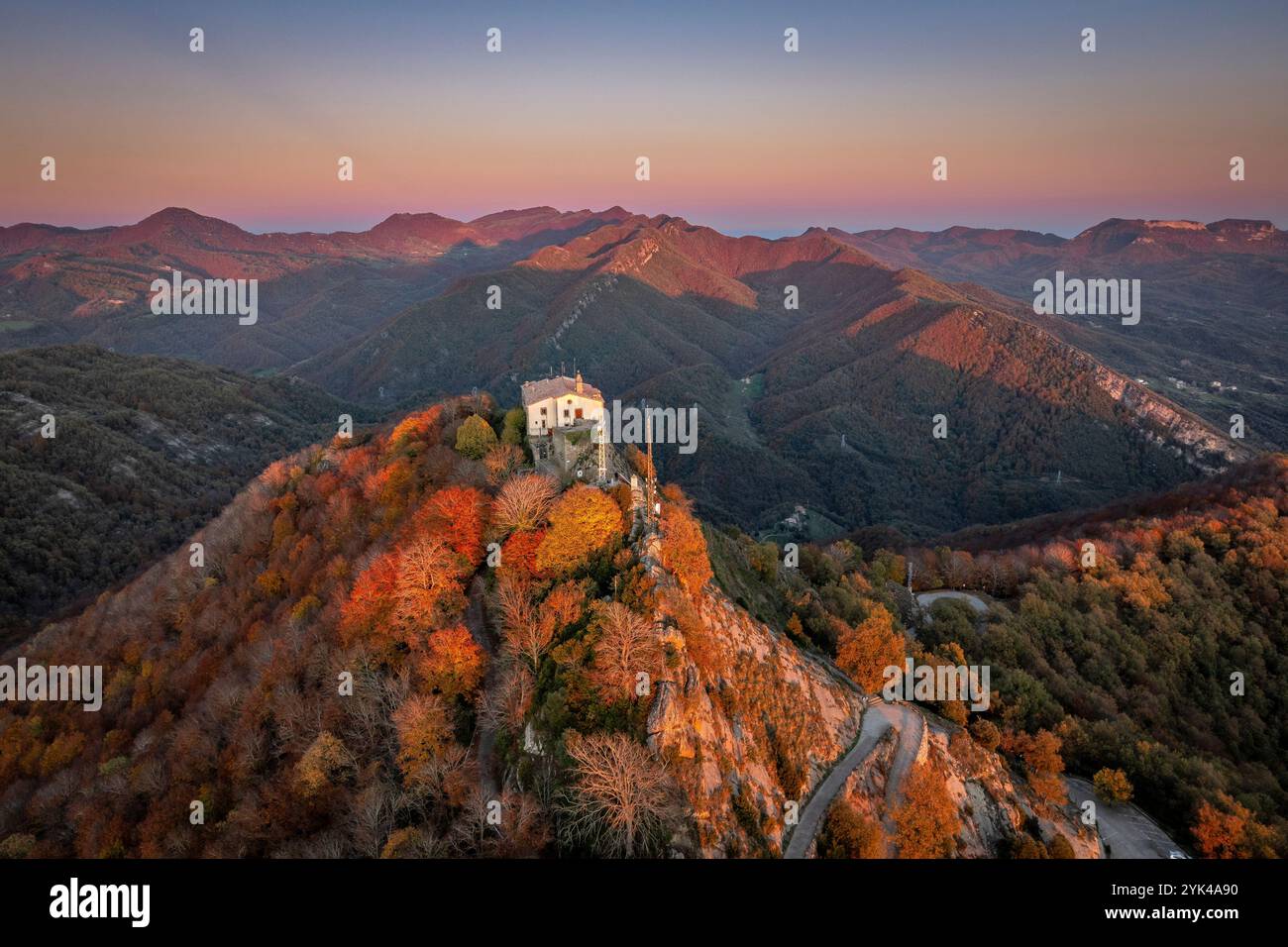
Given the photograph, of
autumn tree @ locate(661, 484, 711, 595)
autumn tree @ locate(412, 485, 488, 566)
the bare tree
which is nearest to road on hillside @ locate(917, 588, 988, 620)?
autumn tree @ locate(661, 484, 711, 595)

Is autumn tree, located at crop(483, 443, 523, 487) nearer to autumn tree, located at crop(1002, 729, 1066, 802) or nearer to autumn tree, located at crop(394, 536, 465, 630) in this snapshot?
autumn tree, located at crop(394, 536, 465, 630)

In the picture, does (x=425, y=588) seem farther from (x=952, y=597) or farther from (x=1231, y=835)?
(x=952, y=597)

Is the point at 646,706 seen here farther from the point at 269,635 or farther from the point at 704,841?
the point at 269,635

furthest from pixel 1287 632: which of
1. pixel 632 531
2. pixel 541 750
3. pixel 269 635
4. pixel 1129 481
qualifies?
pixel 1129 481

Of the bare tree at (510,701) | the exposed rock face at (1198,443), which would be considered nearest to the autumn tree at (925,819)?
the bare tree at (510,701)

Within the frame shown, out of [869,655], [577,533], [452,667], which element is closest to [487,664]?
[452,667]
